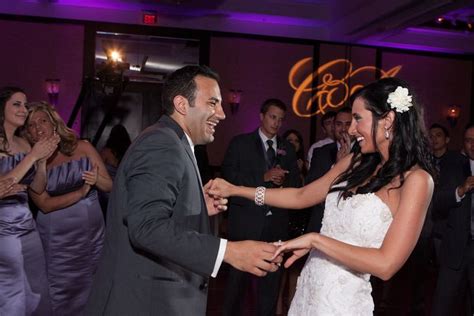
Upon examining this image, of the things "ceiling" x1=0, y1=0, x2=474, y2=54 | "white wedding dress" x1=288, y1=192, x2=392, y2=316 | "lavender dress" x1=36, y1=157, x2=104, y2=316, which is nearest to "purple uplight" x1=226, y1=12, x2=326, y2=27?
"ceiling" x1=0, y1=0, x2=474, y2=54

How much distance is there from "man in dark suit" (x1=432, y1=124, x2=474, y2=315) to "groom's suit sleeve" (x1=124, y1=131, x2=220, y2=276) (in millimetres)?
2989

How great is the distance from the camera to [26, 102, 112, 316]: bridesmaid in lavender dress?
398cm

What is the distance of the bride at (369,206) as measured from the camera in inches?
81.2

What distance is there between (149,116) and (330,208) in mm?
8612

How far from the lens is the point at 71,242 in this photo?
402 cm

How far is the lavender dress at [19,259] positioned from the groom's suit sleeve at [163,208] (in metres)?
2.04

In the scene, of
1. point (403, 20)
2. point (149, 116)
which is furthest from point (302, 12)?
point (149, 116)

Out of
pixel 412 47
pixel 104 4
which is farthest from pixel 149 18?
pixel 412 47

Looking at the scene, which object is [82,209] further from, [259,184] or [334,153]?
[334,153]

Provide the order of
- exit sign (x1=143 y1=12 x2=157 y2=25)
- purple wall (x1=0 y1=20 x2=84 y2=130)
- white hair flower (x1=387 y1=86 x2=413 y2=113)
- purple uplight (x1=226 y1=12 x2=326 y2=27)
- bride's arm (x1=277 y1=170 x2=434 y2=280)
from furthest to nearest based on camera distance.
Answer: purple uplight (x1=226 y1=12 x2=326 y2=27) < exit sign (x1=143 y1=12 x2=157 y2=25) < purple wall (x1=0 y1=20 x2=84 y2=130) < white hair flower (x1=387 y1=86 x2=413 y2=113) < bride's arm (x1=277 y1=170 x2=434 y2=280)

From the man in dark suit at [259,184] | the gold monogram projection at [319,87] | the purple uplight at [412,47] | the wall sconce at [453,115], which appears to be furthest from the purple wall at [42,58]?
the wall sconce at [453,115]

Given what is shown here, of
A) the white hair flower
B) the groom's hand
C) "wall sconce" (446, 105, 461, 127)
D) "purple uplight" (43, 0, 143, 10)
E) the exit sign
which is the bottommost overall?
the groom's hand

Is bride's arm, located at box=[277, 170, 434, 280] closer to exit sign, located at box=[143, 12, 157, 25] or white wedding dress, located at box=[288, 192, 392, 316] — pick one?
Result: white wedding dress, located at box=[288, 192, 392, 316]

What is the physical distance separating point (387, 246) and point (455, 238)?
8.25 ft
